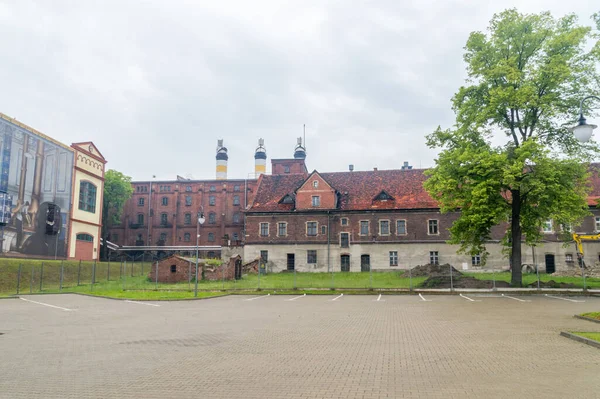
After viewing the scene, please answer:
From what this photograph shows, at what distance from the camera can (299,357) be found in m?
9.80

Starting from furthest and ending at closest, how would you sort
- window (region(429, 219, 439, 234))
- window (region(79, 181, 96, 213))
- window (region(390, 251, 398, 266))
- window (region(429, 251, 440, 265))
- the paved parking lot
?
1. window (region(79, 181, 96, 213))
2. window (region(390, 251, 398, 266))
3. window (region(429, 219, 439, 234))
4. window (region(429, 251, 440, 265))
5. the paved parking lot

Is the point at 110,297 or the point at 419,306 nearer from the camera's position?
the point at 419,306

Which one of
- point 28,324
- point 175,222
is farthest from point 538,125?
point 175,222

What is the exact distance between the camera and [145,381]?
7844 millimetres

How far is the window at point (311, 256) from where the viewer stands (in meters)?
52.1

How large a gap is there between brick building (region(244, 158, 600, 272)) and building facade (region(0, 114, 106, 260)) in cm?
1915

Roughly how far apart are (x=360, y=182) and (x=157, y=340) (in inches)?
1771

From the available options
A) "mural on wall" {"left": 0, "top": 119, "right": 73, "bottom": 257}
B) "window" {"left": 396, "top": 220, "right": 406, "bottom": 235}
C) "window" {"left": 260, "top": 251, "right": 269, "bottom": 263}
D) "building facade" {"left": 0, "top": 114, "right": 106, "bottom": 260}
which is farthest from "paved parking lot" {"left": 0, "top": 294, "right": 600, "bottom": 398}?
"window" {"left": 260, "top": 251, "right": 269, "bottom": 263}

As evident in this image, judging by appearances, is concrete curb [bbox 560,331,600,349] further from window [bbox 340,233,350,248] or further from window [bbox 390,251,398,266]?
window [bbox 340,233,350,248]

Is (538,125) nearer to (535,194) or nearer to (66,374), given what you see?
(535,194)

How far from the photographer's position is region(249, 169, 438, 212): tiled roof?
52.0 meters

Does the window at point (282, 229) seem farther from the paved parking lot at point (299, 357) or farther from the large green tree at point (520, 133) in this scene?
the paved parking lot at point (299, 357)

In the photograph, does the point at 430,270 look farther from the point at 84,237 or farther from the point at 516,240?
the point at 84,237

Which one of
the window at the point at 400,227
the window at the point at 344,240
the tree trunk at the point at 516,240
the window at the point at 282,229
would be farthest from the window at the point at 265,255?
the tree trunk at the point at 516,240
